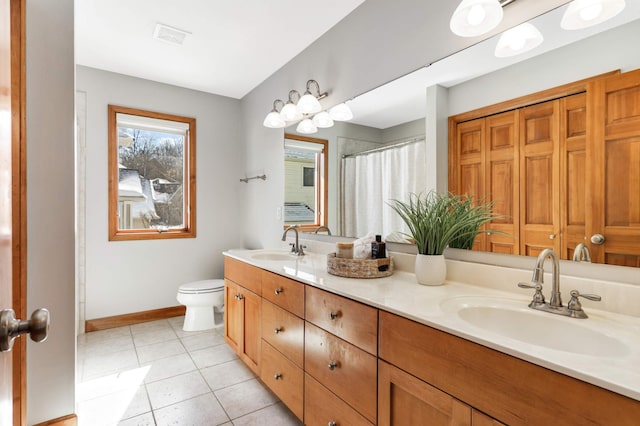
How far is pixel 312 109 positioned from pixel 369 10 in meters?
0.71

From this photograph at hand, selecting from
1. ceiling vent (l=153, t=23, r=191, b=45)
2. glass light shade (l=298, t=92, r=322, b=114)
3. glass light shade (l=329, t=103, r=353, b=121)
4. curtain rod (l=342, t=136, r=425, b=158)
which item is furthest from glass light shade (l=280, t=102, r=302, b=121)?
ceiling vent (l=153, t=23, r=191, b=45)

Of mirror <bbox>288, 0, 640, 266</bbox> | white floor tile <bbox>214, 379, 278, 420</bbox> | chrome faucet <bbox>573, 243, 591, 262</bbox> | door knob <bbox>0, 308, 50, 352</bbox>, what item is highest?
mirror <bbox>288, 0, 640, 266</bbox>

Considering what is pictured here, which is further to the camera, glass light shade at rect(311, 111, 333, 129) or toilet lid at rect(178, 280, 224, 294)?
toilet lid at rect(178, 280, 224, 294)

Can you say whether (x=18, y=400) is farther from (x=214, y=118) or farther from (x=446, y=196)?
(x=214, y=118)

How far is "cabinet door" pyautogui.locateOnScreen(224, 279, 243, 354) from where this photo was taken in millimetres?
2213

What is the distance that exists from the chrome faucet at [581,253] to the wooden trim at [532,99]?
0.55 meters

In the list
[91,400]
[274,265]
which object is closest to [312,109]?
[274,265]

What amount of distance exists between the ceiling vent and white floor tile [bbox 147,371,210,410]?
244 centimetres

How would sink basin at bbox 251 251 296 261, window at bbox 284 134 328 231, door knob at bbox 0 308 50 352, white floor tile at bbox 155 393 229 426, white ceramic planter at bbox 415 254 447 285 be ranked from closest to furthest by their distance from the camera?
door knob at bbox 0 308 50 352 → white ceramic planter at bbox 415 254 447 285 → white floor tile at bbox 155 393 229 426 → window at bbox 284 134 328 231 → sink basin at bbox 251 251 296 261

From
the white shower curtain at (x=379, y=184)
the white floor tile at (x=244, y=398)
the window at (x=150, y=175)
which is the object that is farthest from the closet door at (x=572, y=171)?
the window at (x=150, y=175)

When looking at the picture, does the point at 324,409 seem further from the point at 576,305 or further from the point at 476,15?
the point at 476,15

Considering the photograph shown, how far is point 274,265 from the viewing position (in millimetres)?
1930

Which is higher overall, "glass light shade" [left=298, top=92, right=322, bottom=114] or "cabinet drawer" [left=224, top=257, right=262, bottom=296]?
"glass light shade" [left=298, top=92, right=322, bottom=114]

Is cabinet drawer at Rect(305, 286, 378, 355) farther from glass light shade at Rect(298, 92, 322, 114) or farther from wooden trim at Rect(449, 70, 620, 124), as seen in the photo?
glass light shade at Rect(298, 92, 322, 114)
